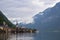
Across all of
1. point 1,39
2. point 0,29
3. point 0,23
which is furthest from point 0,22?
point 1,39

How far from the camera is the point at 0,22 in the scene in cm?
14275

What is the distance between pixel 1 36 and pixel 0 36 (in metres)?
1.21

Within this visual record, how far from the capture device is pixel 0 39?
94.9 m

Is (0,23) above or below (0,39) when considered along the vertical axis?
above

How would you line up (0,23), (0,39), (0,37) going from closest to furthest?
(0,39)
(0,37)
(0,23)

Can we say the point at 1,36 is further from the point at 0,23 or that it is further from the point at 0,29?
the point at 0,23

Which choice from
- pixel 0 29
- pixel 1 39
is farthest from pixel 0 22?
pixel 1 39

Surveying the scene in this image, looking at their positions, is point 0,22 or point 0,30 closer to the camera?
point 0,30

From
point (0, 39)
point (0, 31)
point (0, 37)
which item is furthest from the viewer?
point (0, 31)

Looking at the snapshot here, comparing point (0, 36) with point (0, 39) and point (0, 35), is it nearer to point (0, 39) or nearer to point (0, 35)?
point (0, 35)

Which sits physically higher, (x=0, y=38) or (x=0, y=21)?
(x=0, y=21)

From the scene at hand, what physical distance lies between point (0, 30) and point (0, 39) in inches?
728

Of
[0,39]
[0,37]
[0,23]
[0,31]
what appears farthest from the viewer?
[0,23]

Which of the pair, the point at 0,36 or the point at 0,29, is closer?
the point at 0,36
